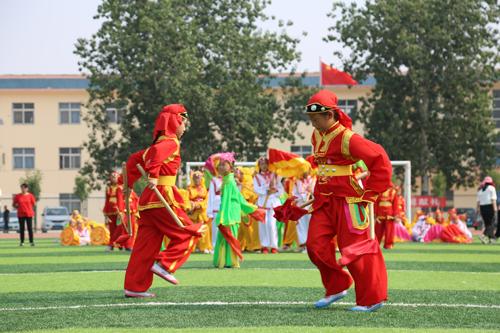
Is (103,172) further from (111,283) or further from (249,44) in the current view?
(111,283)

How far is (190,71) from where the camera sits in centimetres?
5534

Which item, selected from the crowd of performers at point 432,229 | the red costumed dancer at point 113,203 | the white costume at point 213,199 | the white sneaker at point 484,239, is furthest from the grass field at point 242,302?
the crowd of performers at point 432,229

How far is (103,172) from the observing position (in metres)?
61.4

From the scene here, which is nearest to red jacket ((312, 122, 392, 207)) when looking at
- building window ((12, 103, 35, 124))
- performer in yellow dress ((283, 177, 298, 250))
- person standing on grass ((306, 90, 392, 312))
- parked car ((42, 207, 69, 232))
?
person standing on grass ((306, 90, 392, 312))

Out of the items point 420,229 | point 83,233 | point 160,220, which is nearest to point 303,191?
point 420,229

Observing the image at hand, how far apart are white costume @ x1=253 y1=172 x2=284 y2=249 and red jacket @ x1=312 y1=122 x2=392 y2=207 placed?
50.3 ft

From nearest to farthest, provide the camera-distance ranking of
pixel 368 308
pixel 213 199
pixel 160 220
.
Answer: pixel 368 308, pixel 160 220, pixel 213 199

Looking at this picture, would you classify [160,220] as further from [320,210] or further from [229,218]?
[229,218]

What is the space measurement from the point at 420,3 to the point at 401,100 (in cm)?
528

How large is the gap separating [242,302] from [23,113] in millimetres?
72173

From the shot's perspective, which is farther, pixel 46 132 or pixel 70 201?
pixel 46 132

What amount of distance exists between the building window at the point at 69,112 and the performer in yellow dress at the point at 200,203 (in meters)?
55.7

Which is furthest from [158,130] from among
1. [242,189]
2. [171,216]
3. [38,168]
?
[38,168]

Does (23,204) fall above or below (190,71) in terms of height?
below
